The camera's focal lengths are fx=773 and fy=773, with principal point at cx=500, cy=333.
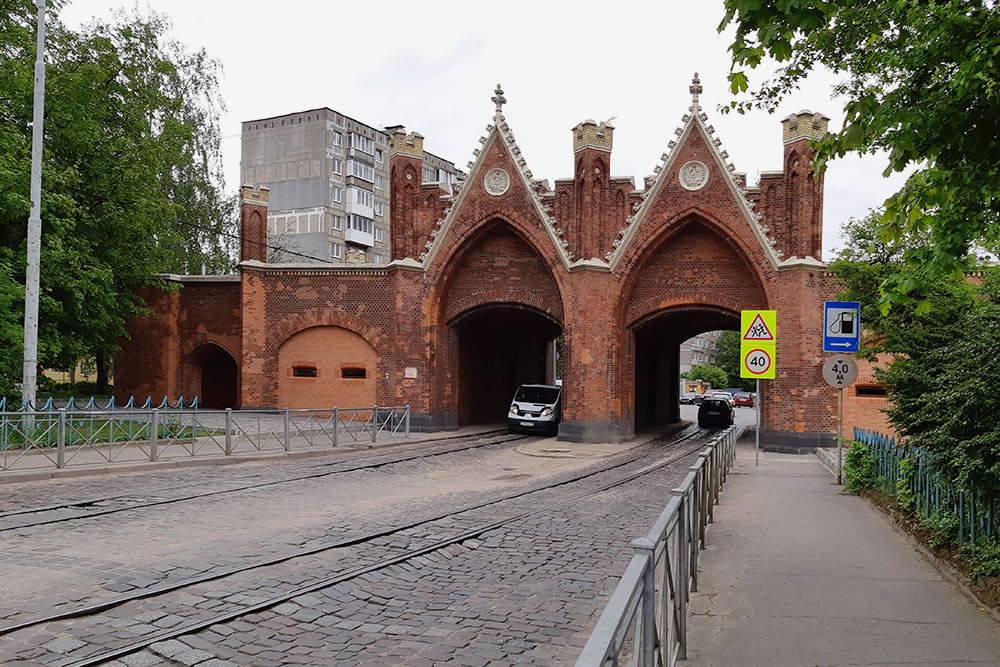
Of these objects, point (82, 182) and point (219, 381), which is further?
point (219, 381)

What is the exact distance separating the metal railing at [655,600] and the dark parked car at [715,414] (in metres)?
26.6

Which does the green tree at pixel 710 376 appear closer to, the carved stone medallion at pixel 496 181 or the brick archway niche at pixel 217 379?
the brick archway niche at pixel 217 379

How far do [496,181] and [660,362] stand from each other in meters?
14.0

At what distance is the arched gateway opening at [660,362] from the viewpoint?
31047 millimetres

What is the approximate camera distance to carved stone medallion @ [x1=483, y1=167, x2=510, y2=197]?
2558 cm

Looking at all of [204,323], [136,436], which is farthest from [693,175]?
[204,323]

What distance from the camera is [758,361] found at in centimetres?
1562

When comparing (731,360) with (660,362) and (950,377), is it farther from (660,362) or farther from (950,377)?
(950,377)

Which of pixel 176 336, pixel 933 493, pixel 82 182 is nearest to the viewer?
pixel 933 493

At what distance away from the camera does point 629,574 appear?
3469 millimetres

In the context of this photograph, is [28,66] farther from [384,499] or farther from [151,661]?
[151,661]

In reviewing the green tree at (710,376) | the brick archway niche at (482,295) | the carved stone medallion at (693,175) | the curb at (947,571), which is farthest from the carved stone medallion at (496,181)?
the green tree at (710,376)

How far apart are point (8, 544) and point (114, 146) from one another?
729 inches

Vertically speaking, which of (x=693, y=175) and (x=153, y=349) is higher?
(x=693, y=175)
